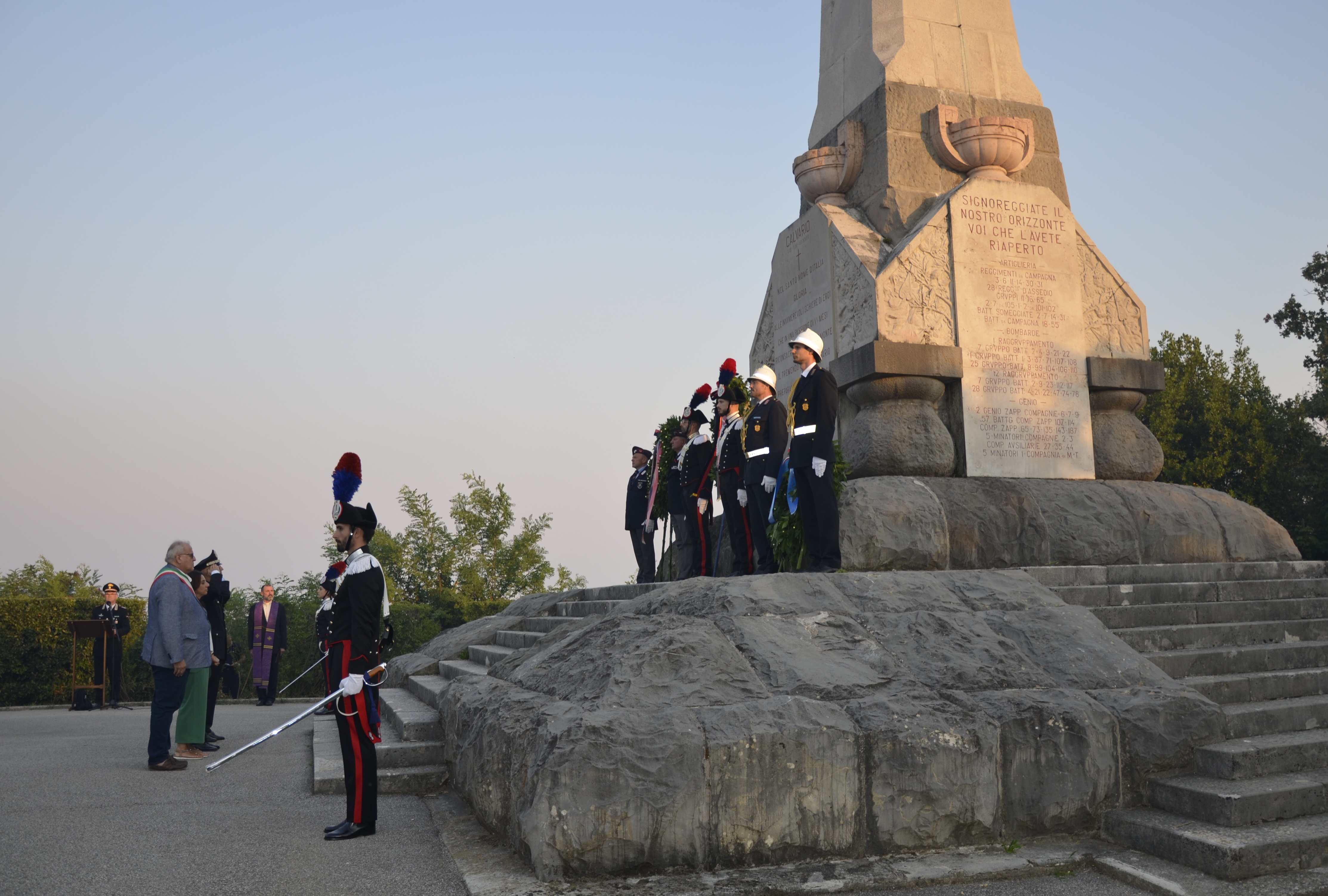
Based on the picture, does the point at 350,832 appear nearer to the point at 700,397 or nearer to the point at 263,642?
the point at 700,397

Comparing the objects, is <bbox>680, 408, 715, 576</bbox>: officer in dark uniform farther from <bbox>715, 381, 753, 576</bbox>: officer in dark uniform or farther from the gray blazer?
the gray blazer

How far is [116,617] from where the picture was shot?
556 inches

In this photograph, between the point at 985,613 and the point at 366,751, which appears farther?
the point at 985,613

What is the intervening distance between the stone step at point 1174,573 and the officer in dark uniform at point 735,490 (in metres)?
2.49

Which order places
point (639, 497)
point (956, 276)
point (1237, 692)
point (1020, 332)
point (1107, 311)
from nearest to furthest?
1. point (1237, 692)
2. point (956, 276)
3. point (1020, 332)
4. point (1107, 311)
5. point (639, 497)

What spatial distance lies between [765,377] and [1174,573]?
3.42 meters

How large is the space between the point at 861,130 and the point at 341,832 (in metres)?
8.38

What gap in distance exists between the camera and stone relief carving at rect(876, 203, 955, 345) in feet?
29.5

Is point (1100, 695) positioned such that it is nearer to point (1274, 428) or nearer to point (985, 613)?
point (985, 613)

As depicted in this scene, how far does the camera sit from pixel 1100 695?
4.94 meters

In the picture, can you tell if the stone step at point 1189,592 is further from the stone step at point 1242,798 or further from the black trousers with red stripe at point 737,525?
the black trousers with red stripe at point 737,525

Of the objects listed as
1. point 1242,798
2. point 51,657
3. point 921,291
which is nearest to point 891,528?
point 921,291

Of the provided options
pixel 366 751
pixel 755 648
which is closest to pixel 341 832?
pixel 366 751

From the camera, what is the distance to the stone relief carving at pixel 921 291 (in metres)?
8.98
